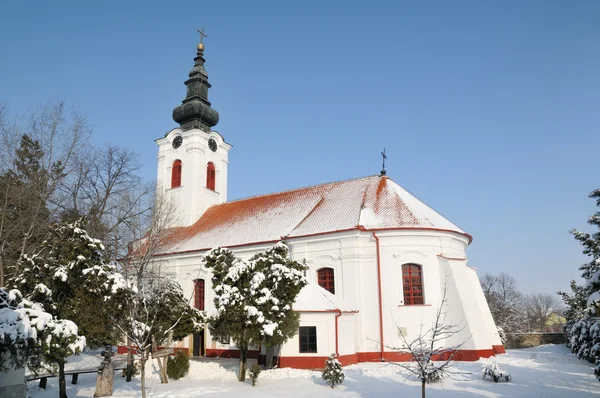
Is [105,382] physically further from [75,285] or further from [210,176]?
[210,176]

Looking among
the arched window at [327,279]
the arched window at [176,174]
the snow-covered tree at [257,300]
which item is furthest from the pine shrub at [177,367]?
the arched window at [176,174]

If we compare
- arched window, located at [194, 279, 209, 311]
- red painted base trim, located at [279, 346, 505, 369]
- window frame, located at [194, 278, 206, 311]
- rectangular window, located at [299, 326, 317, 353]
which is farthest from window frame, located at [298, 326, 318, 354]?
arched window, located at [194, 279, 209, 311]

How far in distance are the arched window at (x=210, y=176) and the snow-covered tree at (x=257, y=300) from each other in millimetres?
18808

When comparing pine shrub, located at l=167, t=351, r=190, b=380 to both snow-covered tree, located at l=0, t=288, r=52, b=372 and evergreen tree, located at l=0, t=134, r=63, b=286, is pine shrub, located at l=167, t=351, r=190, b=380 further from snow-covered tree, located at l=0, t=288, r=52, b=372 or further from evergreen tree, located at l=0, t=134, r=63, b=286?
snow-covered tree, located at l=0, t=288, r=52, b=372

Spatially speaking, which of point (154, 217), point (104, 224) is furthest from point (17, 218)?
point (154, 217)

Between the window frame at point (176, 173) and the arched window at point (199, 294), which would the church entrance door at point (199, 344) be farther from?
the window frame at point (176, 173)

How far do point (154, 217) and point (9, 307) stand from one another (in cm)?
1625

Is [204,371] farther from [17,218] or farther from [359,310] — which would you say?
[17,218]

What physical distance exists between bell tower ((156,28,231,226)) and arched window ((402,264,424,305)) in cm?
1694

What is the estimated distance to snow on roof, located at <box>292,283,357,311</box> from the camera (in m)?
20.7

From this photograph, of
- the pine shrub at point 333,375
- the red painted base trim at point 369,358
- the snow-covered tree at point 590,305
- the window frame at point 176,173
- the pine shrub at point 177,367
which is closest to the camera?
the snow-covered tree at point 590,305

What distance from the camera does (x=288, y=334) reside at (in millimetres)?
18562

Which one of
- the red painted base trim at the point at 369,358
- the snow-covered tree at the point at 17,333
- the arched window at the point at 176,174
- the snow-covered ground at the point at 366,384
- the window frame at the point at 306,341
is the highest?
the arched window at the point at 176,174

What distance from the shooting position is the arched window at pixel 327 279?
79.5 feet
